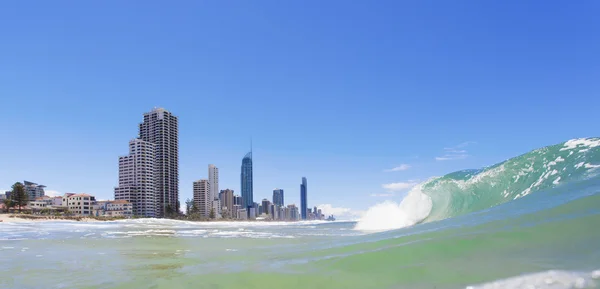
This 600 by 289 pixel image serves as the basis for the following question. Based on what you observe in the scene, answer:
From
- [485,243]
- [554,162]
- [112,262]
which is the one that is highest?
[554,162]

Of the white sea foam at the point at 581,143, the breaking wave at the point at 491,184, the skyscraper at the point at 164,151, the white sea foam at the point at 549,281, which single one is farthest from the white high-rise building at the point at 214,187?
the white sea foam at the point at 549,281

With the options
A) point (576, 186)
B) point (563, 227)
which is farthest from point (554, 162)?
point (563, 227)

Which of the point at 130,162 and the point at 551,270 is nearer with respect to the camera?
the point at 551,270

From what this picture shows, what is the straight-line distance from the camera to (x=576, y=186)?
10.8 meters

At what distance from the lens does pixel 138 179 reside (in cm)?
12094

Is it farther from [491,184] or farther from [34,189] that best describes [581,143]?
[34,189]

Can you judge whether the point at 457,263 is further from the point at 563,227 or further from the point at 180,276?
the point at 180,276

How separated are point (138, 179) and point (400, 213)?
11384 centimetres

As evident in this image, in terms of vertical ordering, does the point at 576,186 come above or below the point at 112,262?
above

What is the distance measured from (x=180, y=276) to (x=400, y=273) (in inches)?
126

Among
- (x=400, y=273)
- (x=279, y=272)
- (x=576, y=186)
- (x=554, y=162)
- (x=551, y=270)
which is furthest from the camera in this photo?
(x=554, y=162)

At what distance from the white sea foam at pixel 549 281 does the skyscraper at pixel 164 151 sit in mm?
128660

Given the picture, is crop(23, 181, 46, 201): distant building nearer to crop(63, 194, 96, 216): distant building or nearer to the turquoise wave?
crop(63, 194, 96, 216): distant building

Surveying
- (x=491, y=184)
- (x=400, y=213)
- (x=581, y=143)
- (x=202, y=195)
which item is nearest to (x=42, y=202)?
(x=202, y=195)
